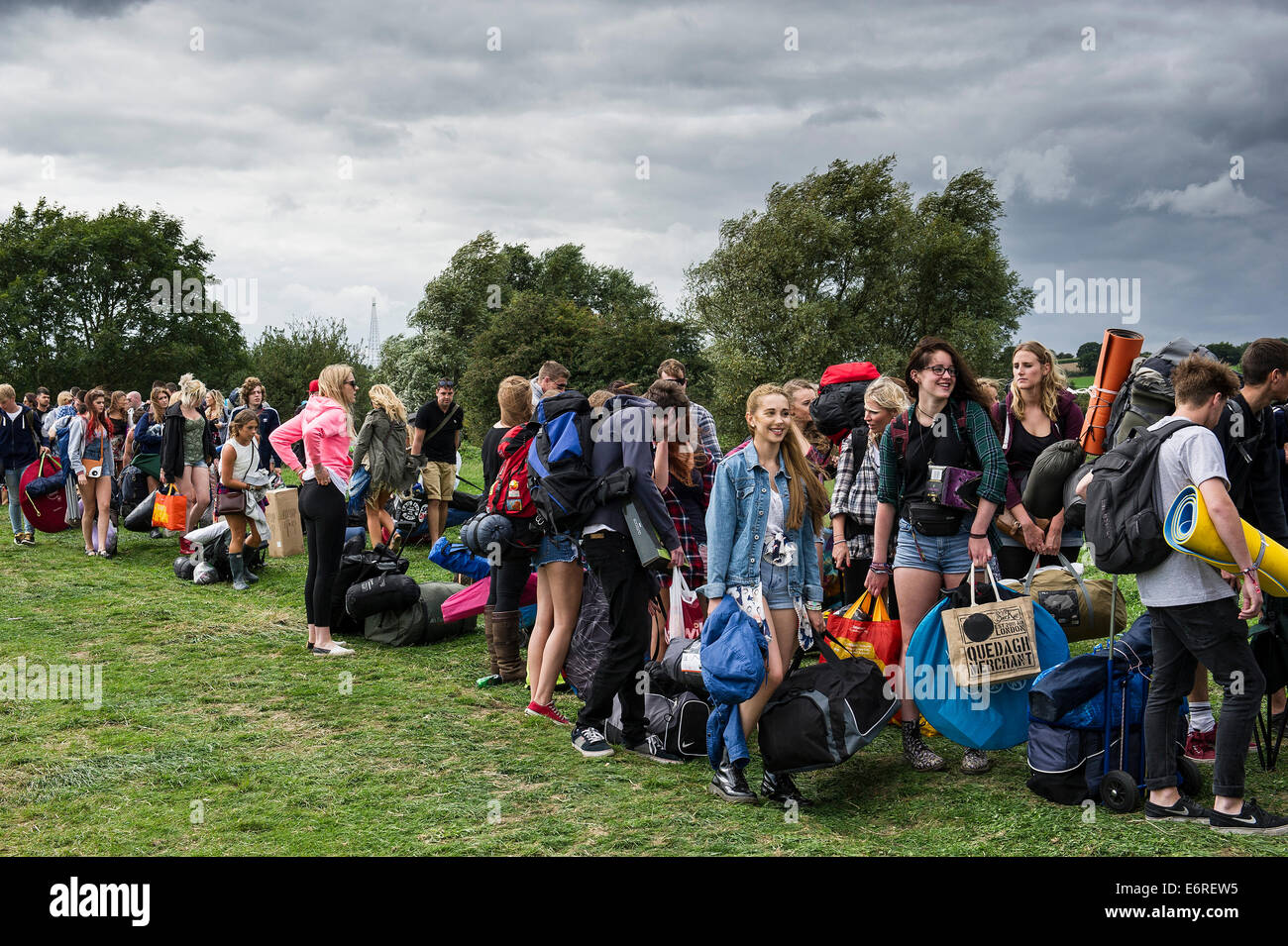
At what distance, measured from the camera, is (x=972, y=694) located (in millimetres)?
4570

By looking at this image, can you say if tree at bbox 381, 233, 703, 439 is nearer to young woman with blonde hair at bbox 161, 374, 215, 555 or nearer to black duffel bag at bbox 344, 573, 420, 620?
young woman with blonde hair at bbox 161, 374, 215, 555

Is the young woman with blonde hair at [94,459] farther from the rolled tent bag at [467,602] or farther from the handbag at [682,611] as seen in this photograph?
the handbag at [682,611]

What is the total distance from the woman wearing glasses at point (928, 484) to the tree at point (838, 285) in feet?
107

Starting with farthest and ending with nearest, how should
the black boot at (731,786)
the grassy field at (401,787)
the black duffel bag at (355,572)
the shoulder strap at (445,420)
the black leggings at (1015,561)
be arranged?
the shoulder strap at (445,420) < the black duffel bag at (355,572) < the black leggings at (1015,561) < the black boot at (731,786) < the grassy field at (401,787)

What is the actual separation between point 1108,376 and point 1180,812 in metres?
2.28

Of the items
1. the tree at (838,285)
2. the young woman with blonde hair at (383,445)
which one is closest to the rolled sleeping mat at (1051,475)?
the young woman with blonde hair at (383,445)

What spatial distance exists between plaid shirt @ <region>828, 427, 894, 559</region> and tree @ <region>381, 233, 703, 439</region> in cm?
2341

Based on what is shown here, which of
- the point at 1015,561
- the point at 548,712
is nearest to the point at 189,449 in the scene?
the point at 548,712

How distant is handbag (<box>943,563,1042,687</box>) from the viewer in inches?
176

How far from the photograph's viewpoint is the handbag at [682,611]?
5715 millimetres

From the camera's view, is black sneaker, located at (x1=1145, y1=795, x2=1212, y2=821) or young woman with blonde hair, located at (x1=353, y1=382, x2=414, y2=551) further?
young woman with blonde hair, located at (x1=353, y1=382, x2=414, y2=551)

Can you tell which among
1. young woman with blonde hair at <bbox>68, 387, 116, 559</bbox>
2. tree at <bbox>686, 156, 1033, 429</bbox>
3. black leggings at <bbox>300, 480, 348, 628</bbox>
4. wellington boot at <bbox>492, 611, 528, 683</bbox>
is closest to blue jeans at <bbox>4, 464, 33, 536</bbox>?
young woman with blonde hair at <bbox>68, 387, 116, 559</bbox>

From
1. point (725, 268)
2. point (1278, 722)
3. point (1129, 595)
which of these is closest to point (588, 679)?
point (1278, 722)

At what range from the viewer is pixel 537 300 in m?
42.9
